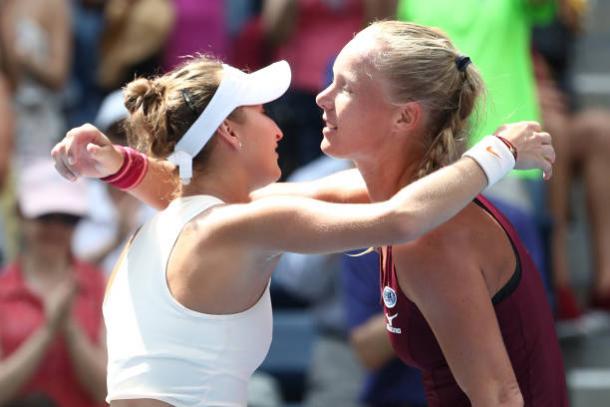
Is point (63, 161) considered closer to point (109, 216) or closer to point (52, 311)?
point (52, 311)

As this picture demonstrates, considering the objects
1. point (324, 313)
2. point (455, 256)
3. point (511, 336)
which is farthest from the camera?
point (324, 313)

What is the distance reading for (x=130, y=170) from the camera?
2641mm

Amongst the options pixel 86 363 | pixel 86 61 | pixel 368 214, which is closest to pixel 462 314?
pixel 368 214

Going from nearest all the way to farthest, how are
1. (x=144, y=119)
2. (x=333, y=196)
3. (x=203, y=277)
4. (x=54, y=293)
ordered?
(x=203, y=277), (x=144, y=119), (x=333, y=196), (x=54, y=293)

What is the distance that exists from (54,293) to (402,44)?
2087mm

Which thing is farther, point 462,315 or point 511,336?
point 511,336

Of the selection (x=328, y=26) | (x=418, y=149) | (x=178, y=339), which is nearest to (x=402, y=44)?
(x=418, y=149)

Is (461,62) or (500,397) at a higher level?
(461,62)

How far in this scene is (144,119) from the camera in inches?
100

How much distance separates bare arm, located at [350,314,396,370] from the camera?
3891 millimetres

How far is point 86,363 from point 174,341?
5.72ft

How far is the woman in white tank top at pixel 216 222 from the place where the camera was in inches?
89.7

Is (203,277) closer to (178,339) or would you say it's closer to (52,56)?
(178,339)

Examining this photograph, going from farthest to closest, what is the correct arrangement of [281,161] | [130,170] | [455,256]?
[281,161]
[130,170]
[455,256]
